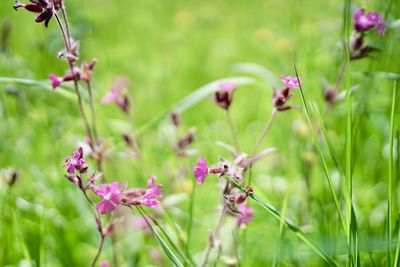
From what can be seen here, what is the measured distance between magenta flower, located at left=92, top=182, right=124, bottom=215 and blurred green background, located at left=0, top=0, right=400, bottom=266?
28cm

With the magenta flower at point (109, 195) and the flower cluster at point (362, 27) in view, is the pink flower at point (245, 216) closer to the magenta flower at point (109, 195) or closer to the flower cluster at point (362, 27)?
the magenta flower at point (109, 195)

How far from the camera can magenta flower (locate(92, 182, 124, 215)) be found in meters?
0.91

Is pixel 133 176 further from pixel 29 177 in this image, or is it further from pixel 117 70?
pixel 117 70

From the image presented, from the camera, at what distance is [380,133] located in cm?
206

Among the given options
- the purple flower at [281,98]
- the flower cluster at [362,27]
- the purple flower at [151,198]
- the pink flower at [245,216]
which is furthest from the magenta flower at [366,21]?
the purple flower at [151,198]

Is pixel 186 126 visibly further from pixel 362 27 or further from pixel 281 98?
pixel 281 98

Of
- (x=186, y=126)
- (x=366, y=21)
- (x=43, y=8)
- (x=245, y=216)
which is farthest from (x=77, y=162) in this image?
(x=186, y=126)

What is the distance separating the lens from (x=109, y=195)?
3.02 feet

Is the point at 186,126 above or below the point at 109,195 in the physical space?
above

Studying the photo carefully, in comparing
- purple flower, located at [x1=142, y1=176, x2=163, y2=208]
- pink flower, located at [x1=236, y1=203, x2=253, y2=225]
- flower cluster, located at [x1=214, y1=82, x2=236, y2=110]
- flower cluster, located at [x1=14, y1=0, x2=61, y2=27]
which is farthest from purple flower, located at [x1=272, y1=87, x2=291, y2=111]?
flower cluster, located at [x1=14, y1=0, x2=61, y2=27]

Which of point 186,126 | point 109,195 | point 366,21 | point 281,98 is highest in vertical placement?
point 186,126

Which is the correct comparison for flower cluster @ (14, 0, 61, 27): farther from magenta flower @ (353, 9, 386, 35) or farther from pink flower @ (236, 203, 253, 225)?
magenta flower @ (353, 9, 386, 35)

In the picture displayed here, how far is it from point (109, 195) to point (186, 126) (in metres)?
1.78

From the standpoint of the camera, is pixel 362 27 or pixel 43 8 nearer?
pixel 43 8
